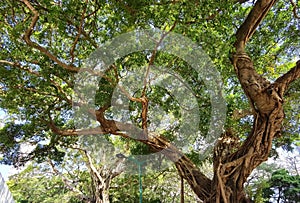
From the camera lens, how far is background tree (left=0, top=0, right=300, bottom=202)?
286 centimetres

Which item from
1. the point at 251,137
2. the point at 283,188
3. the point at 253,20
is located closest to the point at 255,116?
the point at 251,137

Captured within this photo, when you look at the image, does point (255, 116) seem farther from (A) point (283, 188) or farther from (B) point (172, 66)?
(A) point (283, 188)

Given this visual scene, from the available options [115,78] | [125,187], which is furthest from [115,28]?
[125,187]

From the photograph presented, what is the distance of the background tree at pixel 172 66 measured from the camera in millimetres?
2855

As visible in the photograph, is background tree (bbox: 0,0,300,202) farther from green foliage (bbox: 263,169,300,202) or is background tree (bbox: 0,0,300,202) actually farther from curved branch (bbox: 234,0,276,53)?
green foliage (bbox: 263,169,300,202)

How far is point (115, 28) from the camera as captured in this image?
327cm

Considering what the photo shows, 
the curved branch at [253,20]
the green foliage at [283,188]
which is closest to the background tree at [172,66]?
the curved branch at [253,20]

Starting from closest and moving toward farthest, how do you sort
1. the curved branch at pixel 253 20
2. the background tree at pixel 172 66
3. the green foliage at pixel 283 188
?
the background tree at pixel 172 66 → the curved branch at pixel 253 20 → the green foliage at pixel 283 188

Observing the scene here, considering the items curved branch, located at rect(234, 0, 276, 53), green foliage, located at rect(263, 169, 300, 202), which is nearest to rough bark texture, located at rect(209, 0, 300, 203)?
curved branch, located at rect(234, 0, 276, 53)

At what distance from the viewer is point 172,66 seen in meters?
3.65

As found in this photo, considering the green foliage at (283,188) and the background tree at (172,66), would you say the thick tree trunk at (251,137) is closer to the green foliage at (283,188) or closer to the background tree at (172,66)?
the background tree at (172,66)

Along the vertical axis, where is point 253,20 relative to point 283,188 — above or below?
above

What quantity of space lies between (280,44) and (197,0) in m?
2.46

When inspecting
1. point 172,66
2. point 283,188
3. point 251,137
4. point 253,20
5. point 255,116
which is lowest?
point 251,137
